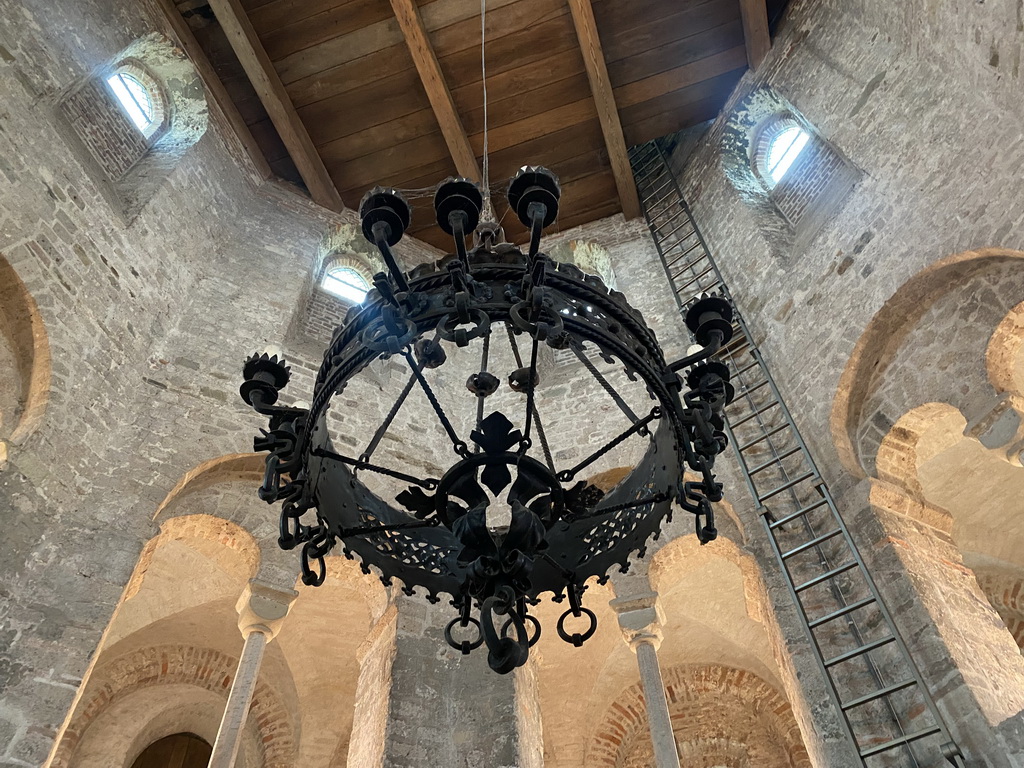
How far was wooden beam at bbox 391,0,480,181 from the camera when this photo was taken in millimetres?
7473

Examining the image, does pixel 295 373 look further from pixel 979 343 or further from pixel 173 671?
pixel 979 343

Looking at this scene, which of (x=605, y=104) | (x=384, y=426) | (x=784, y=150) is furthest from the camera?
(x=605, y=104)

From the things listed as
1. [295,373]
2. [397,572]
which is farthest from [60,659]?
[295,373]

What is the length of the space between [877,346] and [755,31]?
390 centimetres

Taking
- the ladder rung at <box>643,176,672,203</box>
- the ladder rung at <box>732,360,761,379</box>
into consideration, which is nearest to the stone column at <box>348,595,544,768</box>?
the ladder rung at <box>732,360,761,379</box>

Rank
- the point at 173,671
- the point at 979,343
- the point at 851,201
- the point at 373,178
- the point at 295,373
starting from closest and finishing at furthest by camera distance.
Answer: the point at 979,343 < the point at 851,201 < the point at 295,373 < the point at 173,671 < the point at 373,178

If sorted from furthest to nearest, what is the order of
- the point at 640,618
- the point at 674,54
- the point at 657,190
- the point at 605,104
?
the point at 657,190, the point at 674,54, the point at 605,104, the point at 640,618

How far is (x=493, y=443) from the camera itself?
8.43 feet

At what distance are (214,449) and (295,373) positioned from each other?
3.90 ft

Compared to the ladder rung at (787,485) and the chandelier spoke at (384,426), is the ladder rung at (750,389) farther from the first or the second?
the chandelier spoke at (384,426)

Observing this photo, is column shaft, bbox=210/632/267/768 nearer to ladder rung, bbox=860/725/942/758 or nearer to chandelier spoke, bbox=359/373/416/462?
chandelier spoke, bbox=359/373/416/462

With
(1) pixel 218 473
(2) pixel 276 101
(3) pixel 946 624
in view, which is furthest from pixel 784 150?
(1) pixel 218 473

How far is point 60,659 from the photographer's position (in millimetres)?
4090

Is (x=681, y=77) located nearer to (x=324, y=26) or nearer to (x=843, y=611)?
(x=324, y=26)
